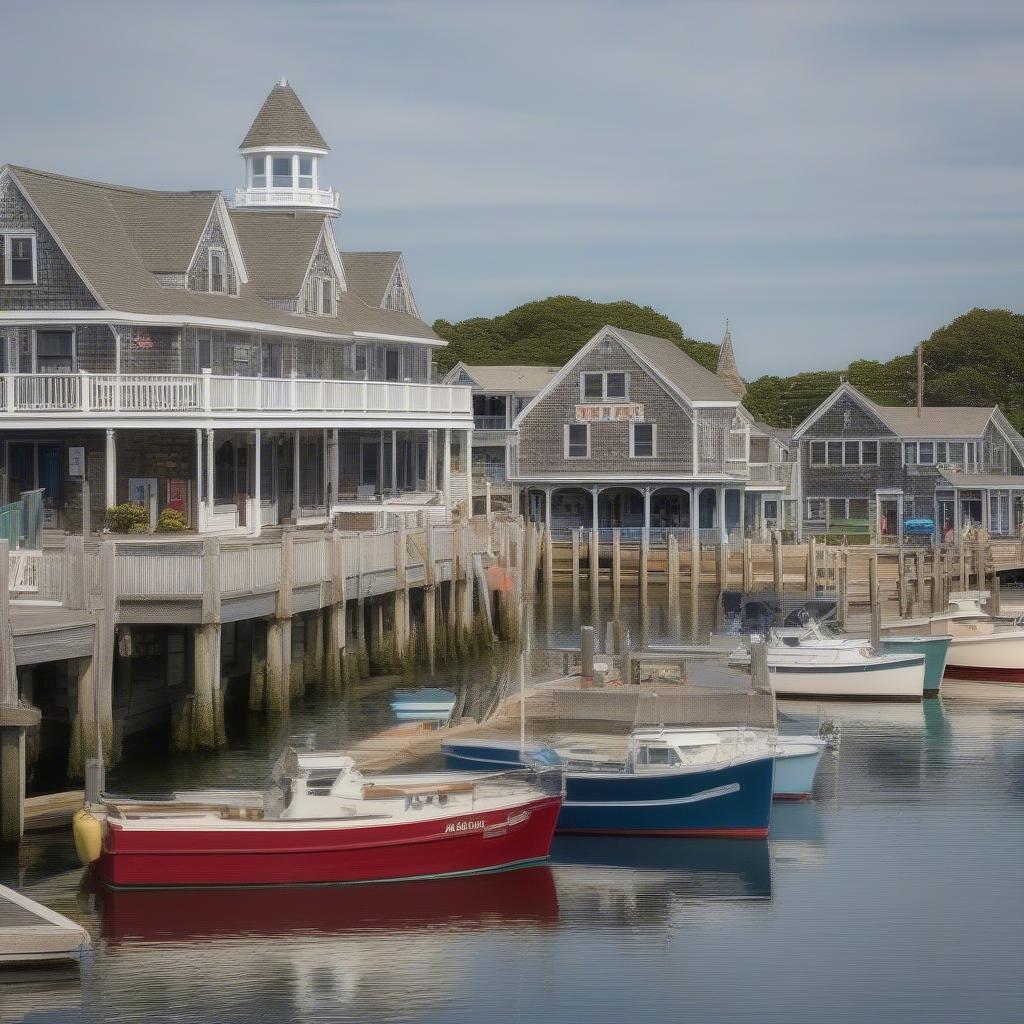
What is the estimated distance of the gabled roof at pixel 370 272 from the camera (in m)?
63.2

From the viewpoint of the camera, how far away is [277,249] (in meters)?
56.4

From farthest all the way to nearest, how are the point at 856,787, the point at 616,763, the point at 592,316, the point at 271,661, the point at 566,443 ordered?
the point at 592,316 → the point at 566,443 → the point at 271,661 → the point at 856,787 → the point at 616,763

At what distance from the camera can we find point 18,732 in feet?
84.5

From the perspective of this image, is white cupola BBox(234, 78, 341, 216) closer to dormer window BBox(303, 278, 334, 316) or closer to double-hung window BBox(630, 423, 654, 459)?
dormer window BBox(303, 278, 334, 316)

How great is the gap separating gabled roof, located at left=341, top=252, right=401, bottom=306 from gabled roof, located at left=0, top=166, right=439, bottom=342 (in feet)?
27.2

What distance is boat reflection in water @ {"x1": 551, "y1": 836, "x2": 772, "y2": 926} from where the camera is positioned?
82.5 ft

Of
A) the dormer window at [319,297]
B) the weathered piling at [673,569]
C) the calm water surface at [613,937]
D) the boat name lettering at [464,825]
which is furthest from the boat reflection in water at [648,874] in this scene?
the weathered piling at [673,569]

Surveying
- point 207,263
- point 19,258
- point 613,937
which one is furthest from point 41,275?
point 613,937

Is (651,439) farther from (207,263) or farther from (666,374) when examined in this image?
(207,263)

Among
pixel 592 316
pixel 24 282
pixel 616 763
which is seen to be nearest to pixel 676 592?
pixel 24 282

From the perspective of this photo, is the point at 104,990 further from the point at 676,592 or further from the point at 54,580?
the point at 676,592

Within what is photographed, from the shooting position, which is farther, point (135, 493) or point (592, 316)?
point (592, 316)

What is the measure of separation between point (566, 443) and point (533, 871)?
50780 mm

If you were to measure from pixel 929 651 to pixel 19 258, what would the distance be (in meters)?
24.9
